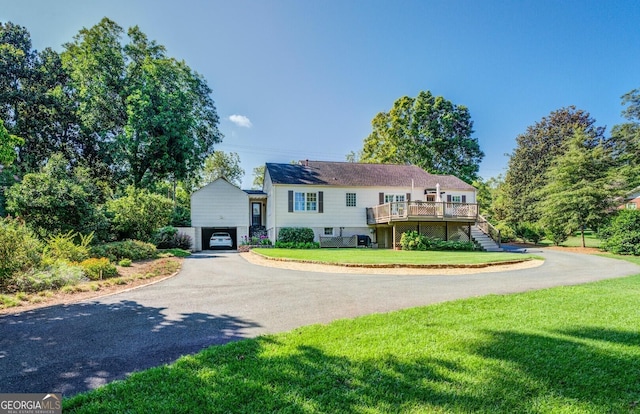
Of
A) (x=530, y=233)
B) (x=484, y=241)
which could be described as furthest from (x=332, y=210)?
(x=530, y=233)

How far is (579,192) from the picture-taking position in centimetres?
2016

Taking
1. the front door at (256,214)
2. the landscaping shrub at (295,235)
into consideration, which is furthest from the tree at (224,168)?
the landscaping shrub at (295,235)

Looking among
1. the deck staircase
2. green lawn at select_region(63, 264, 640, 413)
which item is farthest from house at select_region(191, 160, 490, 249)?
green lawn at select_region(63, 264, 640, 413)

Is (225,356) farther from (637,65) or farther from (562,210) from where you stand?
(562,210)

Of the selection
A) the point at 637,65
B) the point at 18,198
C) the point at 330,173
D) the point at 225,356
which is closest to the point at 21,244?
the point at 18,198

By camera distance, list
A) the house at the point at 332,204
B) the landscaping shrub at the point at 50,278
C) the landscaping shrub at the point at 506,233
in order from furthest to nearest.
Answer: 1. the landscaping shrub at the point at 506,233
2. the house at the point at 332,204
3. the landscaping shrub at the point at 50,278

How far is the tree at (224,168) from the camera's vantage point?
140 feet

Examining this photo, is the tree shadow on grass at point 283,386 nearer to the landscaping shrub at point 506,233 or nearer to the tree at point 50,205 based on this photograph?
the tree at point 50,205

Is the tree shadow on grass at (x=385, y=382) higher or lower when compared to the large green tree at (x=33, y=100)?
lower

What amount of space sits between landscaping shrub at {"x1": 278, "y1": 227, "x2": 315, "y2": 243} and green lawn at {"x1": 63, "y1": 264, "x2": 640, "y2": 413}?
16.5m

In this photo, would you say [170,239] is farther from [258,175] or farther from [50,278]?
[258,175]

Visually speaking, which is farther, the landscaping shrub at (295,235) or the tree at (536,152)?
the tree at (536,152)

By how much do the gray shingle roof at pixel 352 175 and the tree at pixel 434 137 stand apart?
917cm

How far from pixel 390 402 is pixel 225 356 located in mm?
1886
